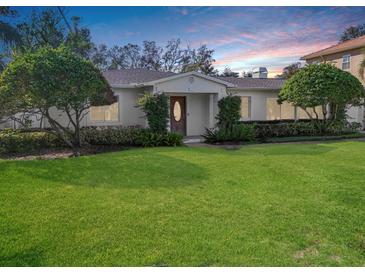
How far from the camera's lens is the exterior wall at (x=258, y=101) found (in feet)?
61.3

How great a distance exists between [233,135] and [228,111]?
5.11ft

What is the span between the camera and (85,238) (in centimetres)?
419

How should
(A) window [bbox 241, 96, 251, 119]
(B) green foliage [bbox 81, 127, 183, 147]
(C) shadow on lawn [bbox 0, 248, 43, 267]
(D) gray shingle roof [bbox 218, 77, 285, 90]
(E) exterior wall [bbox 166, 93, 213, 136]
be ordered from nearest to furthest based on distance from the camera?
(C) shadow on lawn [bbox 0, 248, 43, 267], (B) green foliage [bbox 81, 127, 183, 147], (E) exterior wall [bbox 166, 93, 213, 136], (D) gray shingle roof [bbox 218, 77, 285, 90], (A) window [bbox 241, 96, 251, 119]

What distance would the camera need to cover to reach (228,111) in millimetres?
15414

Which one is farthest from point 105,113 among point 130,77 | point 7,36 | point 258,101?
point 258,101

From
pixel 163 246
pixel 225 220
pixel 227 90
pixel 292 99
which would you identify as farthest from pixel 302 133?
pixel 163 246

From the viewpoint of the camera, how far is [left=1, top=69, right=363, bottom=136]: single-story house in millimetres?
15227

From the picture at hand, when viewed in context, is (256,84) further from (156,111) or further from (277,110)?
(156,111)

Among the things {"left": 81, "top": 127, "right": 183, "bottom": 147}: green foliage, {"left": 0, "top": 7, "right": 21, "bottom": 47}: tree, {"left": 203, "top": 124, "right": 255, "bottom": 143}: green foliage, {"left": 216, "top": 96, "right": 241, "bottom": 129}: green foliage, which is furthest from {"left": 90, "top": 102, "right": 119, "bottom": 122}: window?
{"left": 0, "top": 7, "right": 21, "bottom": 47}: tree

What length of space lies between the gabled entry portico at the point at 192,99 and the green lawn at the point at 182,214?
706 cm

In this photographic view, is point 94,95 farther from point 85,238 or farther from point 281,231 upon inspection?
point 281,231

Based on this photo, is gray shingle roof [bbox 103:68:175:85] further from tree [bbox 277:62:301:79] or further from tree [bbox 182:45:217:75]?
tree [bbox 182:45:217:75]

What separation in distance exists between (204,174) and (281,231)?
3.39m

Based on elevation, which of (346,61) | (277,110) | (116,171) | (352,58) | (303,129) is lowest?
(116,171)
